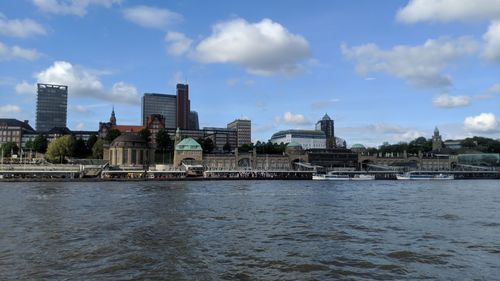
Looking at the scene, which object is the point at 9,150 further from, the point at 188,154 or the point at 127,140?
the point at 188,154

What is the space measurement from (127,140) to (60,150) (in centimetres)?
2350

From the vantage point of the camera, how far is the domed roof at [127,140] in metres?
159

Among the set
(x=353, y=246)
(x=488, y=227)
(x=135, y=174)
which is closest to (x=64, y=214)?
(x=353, y=246)

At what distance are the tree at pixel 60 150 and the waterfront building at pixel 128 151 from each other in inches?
502

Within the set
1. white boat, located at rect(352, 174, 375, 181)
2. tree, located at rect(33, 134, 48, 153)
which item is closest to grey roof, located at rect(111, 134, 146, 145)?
tree, located at rect(33, 134, 48, 153)

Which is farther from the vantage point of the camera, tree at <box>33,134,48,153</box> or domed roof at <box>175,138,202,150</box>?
tree at <box>33,134,48,153</box>

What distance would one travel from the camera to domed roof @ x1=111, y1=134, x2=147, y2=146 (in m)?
159

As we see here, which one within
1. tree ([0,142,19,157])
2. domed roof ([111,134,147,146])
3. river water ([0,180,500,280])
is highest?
domed roof ([111,134,147,146])

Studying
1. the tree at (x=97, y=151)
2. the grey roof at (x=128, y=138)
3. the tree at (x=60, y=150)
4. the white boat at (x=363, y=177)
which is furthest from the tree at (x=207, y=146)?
the white boat at (x=363, y=177)

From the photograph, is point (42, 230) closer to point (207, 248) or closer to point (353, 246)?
point (207, 248)

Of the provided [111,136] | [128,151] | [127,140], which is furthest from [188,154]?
[111,136]

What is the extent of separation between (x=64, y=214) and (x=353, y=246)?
24.0m

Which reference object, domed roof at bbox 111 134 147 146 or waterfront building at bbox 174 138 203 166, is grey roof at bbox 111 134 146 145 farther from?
waterfront building at bbox 174 138 203 166

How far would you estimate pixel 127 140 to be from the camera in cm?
16062
